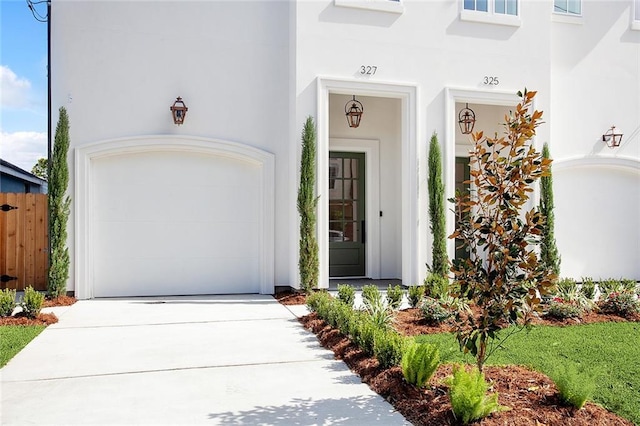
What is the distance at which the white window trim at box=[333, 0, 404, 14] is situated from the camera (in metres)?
8.33

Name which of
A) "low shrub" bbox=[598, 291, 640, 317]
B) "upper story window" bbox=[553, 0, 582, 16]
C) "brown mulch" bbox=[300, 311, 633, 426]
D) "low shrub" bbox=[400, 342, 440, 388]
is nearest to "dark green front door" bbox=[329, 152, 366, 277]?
"low shrub" bbox=[598, 291, 640, 317]

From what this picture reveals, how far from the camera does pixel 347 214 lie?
10219 millimetres

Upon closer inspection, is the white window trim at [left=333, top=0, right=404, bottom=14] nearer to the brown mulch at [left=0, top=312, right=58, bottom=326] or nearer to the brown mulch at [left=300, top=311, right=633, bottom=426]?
the brown mulch at [left=300, top=311, right=633, bottom=426]

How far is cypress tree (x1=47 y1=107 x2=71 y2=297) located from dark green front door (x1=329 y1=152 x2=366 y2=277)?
479cm

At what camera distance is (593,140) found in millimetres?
10219

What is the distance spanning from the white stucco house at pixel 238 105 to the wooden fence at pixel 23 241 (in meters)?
1.08

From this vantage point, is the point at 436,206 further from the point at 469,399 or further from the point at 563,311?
the point at 469,399

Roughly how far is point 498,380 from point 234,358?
237 cm

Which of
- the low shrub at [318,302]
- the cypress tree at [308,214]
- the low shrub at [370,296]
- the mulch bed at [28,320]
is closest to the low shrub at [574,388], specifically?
the low shrub at [370,296]

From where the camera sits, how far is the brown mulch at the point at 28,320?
597cm

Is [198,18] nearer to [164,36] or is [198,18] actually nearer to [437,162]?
[164,36]

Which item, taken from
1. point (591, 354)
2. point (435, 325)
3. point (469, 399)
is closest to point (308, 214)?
point (435, 325)

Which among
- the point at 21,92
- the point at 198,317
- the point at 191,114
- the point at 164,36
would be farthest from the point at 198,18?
the point at 21,92

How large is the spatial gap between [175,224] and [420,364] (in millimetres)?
5805
